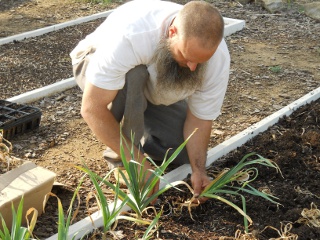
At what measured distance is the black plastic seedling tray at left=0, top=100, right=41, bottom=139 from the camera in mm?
4082

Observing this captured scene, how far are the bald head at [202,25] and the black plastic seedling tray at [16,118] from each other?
150cm

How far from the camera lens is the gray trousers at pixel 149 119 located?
3.44 m

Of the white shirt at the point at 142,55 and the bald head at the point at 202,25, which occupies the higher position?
the bald head at the point at 202,25

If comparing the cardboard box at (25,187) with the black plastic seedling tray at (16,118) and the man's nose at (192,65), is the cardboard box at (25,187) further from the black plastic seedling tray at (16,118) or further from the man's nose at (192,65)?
the man's nose at (192,65)

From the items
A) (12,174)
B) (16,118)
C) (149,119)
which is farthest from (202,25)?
(16,118)

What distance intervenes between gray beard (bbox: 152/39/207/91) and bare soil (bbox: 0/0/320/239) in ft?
2.03

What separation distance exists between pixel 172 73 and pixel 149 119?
0.77 m

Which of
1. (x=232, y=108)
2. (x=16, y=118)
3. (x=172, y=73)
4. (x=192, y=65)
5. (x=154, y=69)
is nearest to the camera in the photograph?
(x=192, y=65)

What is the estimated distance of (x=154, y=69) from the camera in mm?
3350

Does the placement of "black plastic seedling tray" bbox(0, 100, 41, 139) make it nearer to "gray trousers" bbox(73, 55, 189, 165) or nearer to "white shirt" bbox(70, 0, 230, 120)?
"gray trousers" bbox(73, 55, 189, 165)

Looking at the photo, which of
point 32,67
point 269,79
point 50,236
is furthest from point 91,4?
point 50,236

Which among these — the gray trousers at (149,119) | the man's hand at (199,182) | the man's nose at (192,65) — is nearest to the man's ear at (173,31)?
the man's nose at (192,65)

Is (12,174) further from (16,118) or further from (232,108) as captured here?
(232,108)

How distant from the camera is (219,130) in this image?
4.49 m
